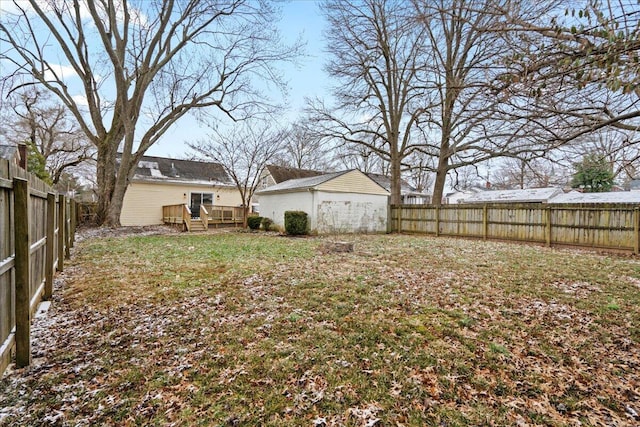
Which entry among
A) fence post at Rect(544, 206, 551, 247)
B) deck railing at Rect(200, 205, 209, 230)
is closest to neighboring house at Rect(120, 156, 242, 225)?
deck railing at Rect(200, 205, 209, 230)

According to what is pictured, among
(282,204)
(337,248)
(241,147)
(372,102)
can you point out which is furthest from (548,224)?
(241,147)

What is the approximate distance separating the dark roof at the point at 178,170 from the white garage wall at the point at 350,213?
870cm

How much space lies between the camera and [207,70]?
15391mm

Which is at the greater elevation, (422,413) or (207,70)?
(207,70)

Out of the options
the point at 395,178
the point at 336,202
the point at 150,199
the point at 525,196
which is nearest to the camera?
the point at 336,202

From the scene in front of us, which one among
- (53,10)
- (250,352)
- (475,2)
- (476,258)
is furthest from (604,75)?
(53,10)

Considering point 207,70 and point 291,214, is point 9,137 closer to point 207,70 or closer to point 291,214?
point 207,70

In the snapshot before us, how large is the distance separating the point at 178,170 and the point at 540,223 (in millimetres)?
21170

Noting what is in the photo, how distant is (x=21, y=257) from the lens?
253 centimetres

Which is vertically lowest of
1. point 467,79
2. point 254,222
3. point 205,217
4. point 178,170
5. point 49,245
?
point 254,222

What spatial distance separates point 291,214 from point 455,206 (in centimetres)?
779

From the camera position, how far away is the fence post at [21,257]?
248cm

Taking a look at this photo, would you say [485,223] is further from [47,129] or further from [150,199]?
[47,129]

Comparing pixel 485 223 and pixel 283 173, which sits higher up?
pixel 283 173
